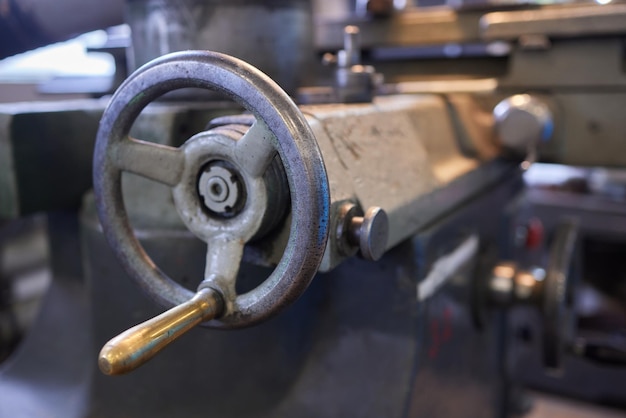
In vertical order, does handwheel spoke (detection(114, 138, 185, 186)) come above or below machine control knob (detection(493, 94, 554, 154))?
above

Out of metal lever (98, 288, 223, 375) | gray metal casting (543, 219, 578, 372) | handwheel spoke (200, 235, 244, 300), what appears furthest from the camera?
gray metal casting (543, 219, 578, 372)

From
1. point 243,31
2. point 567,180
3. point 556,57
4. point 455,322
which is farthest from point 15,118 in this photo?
point 567,180

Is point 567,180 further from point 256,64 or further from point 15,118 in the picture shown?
point 15,118

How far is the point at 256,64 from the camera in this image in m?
0.82

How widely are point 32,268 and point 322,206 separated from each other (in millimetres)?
2006

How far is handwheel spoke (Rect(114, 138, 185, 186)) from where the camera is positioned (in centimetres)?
52

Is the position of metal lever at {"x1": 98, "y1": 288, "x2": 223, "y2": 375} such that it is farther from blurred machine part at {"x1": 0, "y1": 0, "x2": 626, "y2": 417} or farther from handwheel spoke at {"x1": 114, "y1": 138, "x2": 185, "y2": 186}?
handwheel spoke at {"x1": 114, "y1": 138, "x2": 185, "y2": 186}

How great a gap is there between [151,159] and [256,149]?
0.12 meters

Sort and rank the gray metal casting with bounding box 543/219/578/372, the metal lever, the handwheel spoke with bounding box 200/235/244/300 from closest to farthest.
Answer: the metal lever → the handwheel spoke with bounding box 200/235/244/300 → the gray metal casting with bounding box 543/219/578/372

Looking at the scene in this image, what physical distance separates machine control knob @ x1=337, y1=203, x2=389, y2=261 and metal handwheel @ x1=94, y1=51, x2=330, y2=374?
80mm

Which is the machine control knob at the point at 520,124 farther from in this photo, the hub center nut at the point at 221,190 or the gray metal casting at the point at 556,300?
the hub center nut at the point at 221,190

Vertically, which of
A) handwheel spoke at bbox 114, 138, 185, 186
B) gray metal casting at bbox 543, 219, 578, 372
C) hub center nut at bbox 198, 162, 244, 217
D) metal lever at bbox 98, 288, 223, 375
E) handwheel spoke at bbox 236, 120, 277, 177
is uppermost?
handwheel spoke at bbox 236, 120, 277, 177

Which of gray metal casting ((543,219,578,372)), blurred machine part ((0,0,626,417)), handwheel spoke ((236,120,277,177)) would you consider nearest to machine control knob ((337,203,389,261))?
blurred machine part ((0,0,626,417))

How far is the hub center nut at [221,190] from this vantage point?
500 mm
